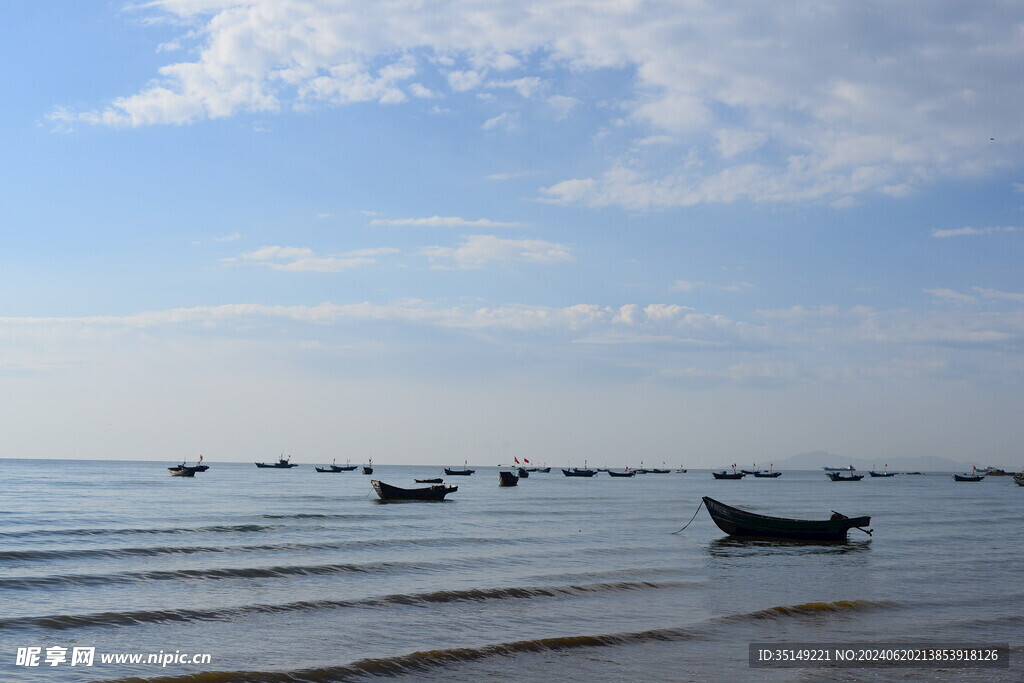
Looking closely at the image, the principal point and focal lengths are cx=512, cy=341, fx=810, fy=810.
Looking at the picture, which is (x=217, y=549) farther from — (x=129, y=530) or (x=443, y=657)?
(x=443, y=657)

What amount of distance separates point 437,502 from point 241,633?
52.6m

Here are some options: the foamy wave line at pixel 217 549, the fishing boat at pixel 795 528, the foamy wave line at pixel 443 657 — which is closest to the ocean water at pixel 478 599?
Answer: the foamy wave line at pixel 443 657

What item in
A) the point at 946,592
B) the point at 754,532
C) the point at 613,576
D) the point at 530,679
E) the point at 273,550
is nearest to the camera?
the point at 530,679

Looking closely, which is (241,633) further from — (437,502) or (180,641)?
(437,502)

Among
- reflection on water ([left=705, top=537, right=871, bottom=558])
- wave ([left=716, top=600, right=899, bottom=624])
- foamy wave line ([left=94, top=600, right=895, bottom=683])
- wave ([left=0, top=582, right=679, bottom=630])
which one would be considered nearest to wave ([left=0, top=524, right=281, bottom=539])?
wave ([left=0, top=582, right=679, bottom=630])

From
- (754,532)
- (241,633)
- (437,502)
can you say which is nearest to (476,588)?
(241,633)

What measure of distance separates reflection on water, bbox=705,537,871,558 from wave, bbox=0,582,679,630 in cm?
1071

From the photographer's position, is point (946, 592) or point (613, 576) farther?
point (613, 576)

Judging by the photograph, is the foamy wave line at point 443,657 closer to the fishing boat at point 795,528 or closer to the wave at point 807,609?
the wave at point 807,609

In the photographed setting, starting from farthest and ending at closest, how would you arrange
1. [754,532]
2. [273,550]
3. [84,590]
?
[754,532] < [273,550] < [84,590]

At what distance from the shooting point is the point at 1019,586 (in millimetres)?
26516

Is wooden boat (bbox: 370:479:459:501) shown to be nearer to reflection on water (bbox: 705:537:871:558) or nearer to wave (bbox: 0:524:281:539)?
wave (bbox: 0:524:281:539)

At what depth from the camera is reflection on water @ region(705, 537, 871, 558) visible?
3528 centimetres

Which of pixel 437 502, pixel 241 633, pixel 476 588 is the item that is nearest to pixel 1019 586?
pixel 476 588
